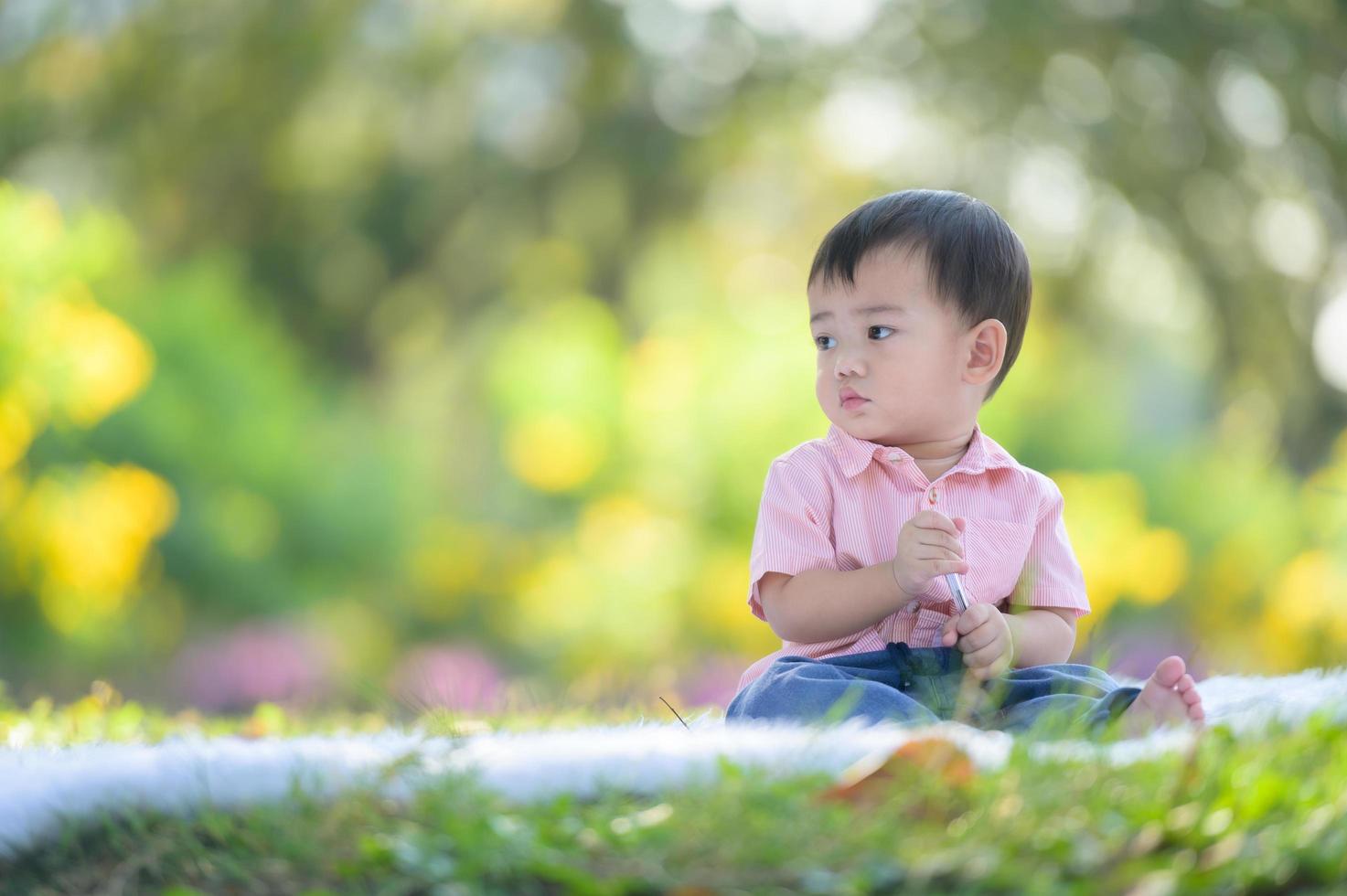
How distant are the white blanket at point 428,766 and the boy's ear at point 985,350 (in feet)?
2.54

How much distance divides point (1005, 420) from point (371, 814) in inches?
207

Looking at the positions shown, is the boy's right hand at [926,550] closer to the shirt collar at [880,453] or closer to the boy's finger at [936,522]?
the boy's finger at [936,522]

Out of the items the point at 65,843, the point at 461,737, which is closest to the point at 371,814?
the point at 461,737

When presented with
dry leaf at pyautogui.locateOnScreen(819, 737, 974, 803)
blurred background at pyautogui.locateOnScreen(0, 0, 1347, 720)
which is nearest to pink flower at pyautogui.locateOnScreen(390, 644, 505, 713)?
blurred background at pyautogui.locateOnScreen(0, 0, 1347, 720)

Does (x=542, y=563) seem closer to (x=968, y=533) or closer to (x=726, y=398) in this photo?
(x=726, y=398)

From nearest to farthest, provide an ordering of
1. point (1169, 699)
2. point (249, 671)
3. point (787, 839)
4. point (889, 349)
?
point (787, 839)
point (1169, 699)
point (889, 349)
point (249, 671)

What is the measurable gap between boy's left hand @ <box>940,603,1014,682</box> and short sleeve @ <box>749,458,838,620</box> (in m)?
0.22

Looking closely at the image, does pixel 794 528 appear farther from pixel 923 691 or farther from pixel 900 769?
A: pixel 900 769

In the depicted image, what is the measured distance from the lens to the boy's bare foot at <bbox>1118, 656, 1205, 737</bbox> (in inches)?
68.9

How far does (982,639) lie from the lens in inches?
74.7

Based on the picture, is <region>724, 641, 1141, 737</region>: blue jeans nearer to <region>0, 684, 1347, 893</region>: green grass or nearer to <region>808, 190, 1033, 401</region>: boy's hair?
<region>0, 684, 1347, 893</region>: green grass

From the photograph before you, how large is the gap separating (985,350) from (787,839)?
1136 millimetres

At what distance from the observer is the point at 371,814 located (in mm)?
1301

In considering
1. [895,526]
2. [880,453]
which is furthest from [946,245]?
[895,526]
